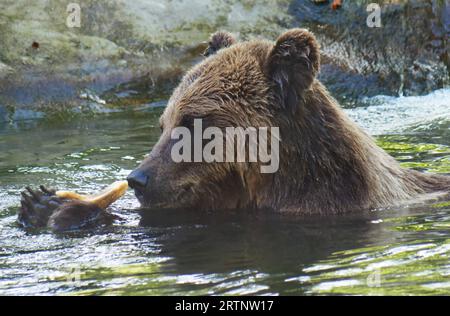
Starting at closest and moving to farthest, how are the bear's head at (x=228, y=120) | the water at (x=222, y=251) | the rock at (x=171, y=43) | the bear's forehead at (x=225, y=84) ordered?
the water at (x=222, y=251) < the bear's head at (x=228, y=120) < the bear's forehead at (x=225, y=84) < the rock at (x=171, y=43)

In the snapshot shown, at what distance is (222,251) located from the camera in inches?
265

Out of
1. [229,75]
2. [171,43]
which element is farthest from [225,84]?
[171,43]

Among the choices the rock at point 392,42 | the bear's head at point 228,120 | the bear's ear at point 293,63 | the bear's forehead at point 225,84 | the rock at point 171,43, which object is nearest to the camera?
the bear's ear at point 293,63

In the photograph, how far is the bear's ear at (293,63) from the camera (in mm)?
Result: 7375

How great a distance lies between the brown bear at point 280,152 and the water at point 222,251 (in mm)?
200

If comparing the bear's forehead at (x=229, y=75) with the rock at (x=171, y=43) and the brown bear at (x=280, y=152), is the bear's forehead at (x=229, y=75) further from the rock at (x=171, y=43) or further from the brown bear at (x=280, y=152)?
the rock at (x=171, y=43)

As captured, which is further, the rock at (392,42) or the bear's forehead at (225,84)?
the rock at (392,42)

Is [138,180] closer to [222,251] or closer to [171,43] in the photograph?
[222,251]

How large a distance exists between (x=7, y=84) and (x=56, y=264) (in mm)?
8294

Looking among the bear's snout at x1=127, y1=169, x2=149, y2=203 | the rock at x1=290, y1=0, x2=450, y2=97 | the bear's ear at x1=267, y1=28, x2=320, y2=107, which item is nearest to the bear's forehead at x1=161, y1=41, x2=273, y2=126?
the bear's ear at x1=267, y1=28, x2=320, y2=107

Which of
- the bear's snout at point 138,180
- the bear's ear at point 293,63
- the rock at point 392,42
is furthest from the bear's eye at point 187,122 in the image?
the rock at point 392,42

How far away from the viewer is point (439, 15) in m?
16.1
